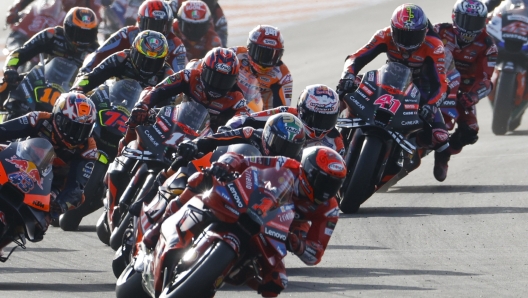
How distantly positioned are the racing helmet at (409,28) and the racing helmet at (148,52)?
2450mm

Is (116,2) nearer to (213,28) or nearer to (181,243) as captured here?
(213,28)

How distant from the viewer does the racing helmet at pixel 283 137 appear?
28.0 feet

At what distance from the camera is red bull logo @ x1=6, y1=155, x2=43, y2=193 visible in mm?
8938

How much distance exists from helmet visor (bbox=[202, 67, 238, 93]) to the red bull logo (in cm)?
222

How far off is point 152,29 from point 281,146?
279 inches

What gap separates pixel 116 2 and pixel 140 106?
10680 mm

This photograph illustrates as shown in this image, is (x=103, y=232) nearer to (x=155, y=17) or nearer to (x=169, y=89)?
(x=169, y=89)

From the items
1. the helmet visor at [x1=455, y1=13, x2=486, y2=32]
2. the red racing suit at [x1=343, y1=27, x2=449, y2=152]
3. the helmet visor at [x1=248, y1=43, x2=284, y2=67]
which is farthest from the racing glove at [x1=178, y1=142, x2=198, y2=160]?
the helmet visor at [x1=455, y1=13, x2=486, y2=32]

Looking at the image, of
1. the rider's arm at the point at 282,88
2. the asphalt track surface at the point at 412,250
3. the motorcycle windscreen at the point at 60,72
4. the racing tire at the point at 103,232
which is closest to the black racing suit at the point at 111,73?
the motorcycle windscreen at the point at 60,72

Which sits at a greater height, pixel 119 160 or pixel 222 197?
pixel 222 197

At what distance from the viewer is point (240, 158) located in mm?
7797

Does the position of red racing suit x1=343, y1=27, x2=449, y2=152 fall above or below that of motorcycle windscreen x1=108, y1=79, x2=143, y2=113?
below

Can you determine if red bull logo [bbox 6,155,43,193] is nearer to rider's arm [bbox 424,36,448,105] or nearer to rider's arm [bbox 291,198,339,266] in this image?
rider's arm [bbox 291,198,339,266]

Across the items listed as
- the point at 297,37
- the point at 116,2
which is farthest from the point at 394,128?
the point at 297,37
